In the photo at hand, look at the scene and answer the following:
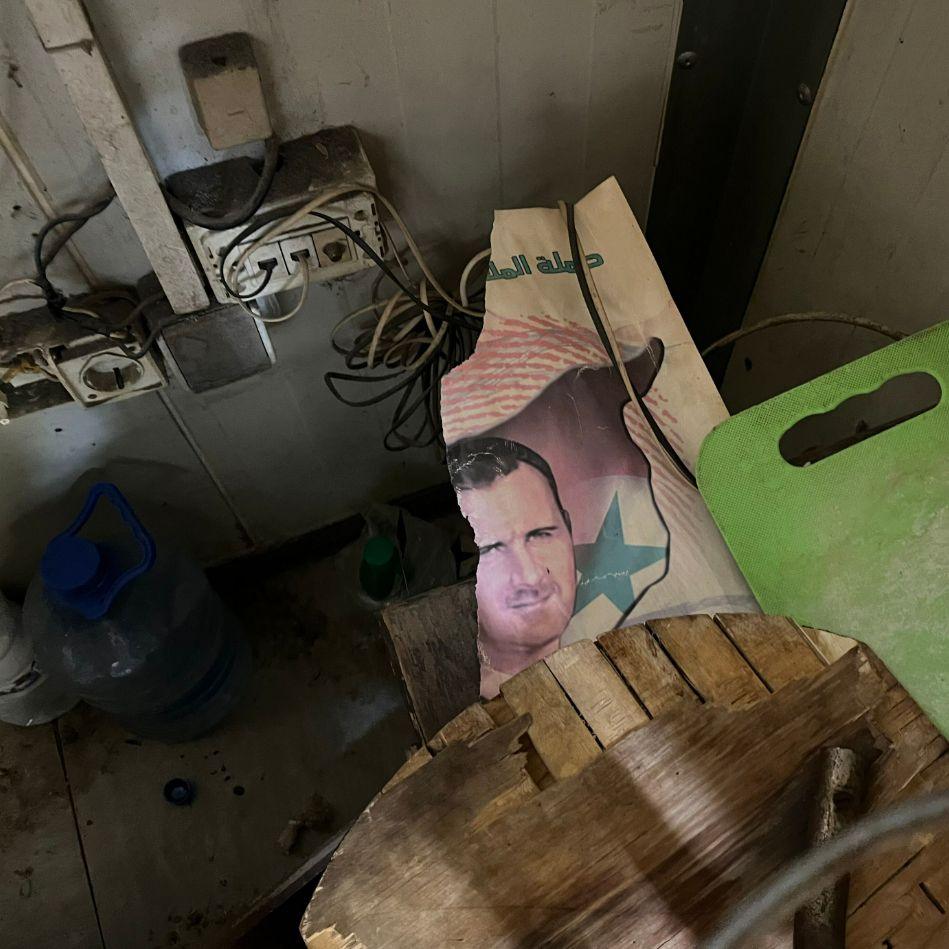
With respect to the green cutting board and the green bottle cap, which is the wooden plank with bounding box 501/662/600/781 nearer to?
the green cutting board

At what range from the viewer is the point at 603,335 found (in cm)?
65

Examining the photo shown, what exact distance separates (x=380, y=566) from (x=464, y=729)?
2.08 ft

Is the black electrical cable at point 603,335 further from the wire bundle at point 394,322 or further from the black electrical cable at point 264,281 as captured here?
the black electrical cable at point 264,281

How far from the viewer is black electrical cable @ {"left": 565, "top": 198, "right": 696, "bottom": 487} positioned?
0.60 metres

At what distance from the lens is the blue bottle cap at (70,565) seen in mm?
848

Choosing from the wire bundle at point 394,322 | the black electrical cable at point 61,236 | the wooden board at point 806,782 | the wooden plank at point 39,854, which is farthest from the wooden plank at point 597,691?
the wooden plank at point 39,854

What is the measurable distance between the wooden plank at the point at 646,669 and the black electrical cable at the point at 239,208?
452mm

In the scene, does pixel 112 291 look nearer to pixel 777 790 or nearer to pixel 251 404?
pixel 251 404

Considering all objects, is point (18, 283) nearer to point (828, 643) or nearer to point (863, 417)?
point (828, 643)

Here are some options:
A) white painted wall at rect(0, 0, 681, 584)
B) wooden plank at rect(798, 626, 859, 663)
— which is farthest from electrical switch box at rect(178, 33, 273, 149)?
wooden plank at rect(798, 626, 859, 663)

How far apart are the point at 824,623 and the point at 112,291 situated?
67cm

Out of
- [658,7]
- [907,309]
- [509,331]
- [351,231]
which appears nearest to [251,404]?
[351,231]

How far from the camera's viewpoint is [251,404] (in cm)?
96

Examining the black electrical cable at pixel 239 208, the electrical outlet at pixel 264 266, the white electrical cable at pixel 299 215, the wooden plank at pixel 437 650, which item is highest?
the black electrical cable at pixel 239 208
